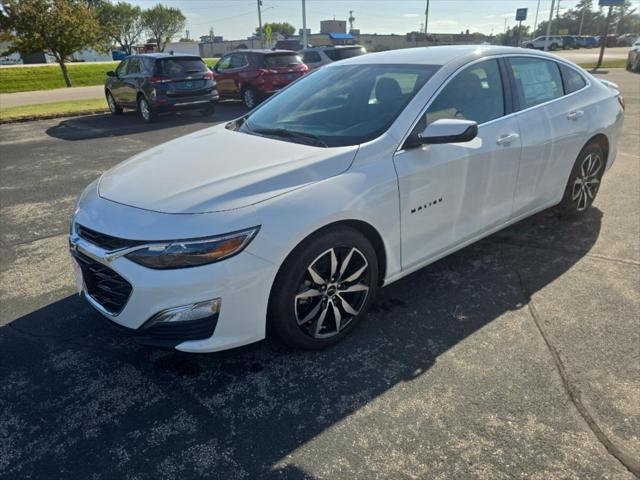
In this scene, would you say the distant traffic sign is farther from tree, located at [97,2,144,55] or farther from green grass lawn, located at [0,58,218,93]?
tree, located at [97,2,144,55]

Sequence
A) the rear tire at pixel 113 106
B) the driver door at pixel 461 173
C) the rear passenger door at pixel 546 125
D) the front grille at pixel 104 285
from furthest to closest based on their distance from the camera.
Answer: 1. the rear tire at pixel 113 106
2. the rear passenger door at pixel 546 125
3. the driver door at pixel 461 173
4. the front grille at pixel 104 285

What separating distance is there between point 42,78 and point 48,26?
7.33 meters

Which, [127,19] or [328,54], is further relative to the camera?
[127,19]

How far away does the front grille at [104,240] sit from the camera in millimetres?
2422

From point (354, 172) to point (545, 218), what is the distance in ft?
10.00

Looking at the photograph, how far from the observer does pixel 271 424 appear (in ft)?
7.82

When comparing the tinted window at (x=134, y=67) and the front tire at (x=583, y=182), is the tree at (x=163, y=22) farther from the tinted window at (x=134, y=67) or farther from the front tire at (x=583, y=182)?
the front tire at (x=583, y=182)

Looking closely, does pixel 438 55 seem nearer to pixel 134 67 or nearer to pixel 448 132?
pixel 448 132

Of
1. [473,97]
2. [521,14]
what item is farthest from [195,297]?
[521,14]

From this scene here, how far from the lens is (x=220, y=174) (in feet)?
8.96

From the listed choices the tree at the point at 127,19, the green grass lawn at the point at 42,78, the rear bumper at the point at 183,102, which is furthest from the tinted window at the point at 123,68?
the tree at the point at 127,19

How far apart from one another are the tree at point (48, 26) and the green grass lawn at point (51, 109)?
1078cm

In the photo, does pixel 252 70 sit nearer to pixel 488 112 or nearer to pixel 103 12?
pixel 488 112

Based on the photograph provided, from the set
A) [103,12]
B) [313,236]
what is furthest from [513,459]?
[103,12]
